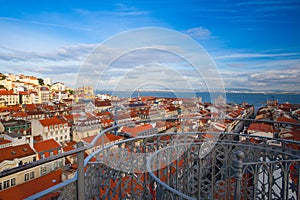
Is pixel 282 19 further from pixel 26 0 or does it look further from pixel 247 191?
pixel 26 0

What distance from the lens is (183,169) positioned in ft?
8.37

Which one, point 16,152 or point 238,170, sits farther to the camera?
point 16,152

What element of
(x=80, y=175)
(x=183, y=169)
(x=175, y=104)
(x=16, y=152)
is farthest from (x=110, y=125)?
(x=16, y=152)

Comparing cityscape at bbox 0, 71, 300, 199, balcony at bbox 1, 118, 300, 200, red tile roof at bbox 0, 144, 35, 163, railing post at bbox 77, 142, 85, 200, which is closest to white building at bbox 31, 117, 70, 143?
cityscape at bbox 0, 71, 300, 199

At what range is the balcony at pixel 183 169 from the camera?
1414mm

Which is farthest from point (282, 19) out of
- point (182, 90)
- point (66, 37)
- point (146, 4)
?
point (66, 37)

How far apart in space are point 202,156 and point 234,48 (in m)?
4.54

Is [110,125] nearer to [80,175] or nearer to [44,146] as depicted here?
[80,175]

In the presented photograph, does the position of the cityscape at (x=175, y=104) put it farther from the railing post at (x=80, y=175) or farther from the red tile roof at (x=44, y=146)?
the red tile roof at (x=44, y=146)

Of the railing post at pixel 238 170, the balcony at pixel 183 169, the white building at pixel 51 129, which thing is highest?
the railing post at pixel 238 170

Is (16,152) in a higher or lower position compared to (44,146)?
higher

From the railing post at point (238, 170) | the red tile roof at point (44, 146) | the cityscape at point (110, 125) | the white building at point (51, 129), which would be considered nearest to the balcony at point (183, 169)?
the railing post at point (238, 170)

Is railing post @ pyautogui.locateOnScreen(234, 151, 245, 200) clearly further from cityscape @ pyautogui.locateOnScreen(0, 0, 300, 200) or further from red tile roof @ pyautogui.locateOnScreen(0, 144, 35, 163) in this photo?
red tile roof @ pyautogui.locateOnScreen(0, 144, 35, 163)

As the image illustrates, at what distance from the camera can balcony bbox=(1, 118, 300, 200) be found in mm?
1414
